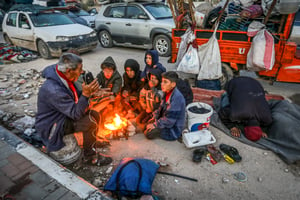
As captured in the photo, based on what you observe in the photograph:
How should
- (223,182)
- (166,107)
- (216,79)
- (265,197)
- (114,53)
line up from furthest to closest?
(114,53) < (216,79) < (166,107) < (223,182) < (265,197)

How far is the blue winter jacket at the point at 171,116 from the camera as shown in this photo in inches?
121

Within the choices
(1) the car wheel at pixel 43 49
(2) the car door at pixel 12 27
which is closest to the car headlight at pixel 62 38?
(1) the car wheel at pixel 43 49

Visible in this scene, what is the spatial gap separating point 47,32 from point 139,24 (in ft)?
11.9

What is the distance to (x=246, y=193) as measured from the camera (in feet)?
7.93

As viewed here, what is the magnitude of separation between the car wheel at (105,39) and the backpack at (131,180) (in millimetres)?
8029

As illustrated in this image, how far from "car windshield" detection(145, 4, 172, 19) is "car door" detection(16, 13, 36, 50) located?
492 cm

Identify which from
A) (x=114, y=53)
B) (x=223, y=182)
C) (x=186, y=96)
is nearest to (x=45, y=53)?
(x=114, y=53)

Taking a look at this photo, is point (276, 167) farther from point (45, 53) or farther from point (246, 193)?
point (45, 53)

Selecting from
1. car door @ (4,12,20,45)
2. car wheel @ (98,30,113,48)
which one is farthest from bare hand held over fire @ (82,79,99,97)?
car door @ (4,12,20,45)

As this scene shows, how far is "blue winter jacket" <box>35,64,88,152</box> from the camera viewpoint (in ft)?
7.64

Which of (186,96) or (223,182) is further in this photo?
(186,96)

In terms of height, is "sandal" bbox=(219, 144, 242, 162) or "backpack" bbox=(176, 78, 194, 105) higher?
"backpack" bbox=(176, 78, 194, 105)

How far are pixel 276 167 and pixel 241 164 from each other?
19.0 inches

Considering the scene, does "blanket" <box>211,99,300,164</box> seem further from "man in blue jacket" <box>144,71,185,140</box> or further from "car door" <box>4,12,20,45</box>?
"car door" <box>4,12,20,45</box>
